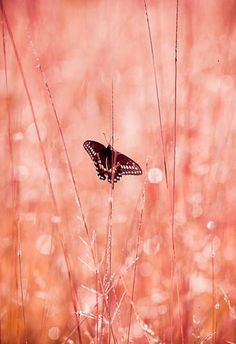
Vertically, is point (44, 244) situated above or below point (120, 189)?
below

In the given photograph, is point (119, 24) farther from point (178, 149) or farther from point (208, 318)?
point (208, 318)

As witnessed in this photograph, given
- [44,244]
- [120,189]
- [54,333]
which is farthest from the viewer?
[120,189]

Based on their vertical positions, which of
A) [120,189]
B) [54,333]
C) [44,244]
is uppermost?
[120,189]

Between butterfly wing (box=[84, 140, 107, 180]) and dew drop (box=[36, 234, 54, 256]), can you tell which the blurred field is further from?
butterfly wing (box=[84, 140, 107, 180])

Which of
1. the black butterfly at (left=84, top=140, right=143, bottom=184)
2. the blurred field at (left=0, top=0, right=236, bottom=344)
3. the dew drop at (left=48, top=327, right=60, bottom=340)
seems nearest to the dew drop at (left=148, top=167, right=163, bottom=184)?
the blurred field at (left=0, top=0, right=236, bottom=344)

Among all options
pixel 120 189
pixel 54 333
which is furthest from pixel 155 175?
pixel 54 333

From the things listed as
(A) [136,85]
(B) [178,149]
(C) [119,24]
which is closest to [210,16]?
(C) [119,24]

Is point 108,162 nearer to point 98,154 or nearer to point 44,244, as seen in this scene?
point 98,154

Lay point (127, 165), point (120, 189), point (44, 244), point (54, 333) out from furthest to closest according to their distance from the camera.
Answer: point (120, 189) < point (44, 244) < point (54, 333) < point (127, 165)

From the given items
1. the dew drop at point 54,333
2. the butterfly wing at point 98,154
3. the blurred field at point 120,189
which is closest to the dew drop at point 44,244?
the blurred field at point 120,189

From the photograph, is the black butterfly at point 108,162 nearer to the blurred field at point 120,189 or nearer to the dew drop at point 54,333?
the blurred field at point 120,189
